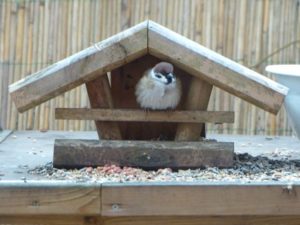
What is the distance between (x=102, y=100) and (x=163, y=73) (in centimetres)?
19

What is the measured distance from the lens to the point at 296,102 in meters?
2.44

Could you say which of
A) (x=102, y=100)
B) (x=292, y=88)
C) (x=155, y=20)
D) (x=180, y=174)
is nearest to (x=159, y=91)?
(x=102, y=100)

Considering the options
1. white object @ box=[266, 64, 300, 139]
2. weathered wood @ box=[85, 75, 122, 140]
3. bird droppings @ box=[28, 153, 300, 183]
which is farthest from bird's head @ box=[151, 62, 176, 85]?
white object @ box=[266, 64, 300, 139]

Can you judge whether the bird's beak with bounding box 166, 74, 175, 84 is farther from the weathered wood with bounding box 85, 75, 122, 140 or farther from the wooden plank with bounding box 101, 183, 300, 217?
the wooden plank with bounding box 101, 183, 300, 217

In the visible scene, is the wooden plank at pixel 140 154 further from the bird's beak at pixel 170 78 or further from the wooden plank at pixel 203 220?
the wooden plank at pixel 203 220

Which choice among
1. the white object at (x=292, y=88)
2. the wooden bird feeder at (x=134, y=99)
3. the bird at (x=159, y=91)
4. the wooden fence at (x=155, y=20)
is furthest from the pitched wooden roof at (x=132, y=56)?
the wooden fence at (x=155, y=20)

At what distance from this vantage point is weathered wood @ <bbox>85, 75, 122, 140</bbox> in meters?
2.32

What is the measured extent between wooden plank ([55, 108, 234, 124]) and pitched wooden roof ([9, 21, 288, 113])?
0.40ft

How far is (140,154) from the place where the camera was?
2291mm

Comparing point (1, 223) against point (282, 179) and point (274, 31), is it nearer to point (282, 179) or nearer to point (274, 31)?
point (282, 179)

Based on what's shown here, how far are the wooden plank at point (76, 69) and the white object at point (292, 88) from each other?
19.5 inches

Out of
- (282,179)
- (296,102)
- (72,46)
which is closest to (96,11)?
(72,46)

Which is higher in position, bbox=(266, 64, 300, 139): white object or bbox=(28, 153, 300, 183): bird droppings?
bbox=(266, 64, 300, 139): white object

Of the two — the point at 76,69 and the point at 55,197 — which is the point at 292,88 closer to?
the point at 76,69
